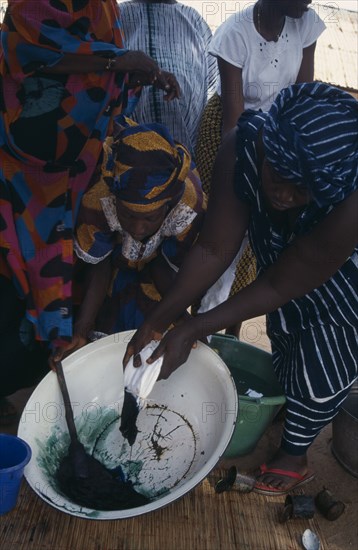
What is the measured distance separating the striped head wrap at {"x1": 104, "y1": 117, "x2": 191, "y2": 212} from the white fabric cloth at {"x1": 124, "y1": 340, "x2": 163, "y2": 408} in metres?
0.42

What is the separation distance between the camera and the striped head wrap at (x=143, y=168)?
5.08ft

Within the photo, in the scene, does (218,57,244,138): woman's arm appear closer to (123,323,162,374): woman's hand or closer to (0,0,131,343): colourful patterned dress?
(0,0,131,343): colourful patterned dress

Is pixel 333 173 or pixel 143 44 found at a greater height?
pixel 333 173

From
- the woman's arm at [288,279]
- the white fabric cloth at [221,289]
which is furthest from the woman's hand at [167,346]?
the white fabric cloth at [221,289]

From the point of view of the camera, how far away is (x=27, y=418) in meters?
1.51

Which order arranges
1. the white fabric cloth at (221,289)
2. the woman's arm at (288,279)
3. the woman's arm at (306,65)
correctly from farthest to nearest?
the woman's arm at (306,65) → the white fabric cloth at (221,289) → the woman's arm at (288,279)

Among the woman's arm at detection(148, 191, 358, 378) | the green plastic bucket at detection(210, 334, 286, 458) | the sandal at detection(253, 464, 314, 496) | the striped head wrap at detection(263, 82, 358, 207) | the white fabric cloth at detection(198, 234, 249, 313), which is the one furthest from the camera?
the green plastic bucket at detection(210, 334, 286, 458)

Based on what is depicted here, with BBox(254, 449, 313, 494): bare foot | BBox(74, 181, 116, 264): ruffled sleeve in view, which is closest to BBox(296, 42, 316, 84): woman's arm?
BBox(74, 181, 116, 264): ruffled sleeve

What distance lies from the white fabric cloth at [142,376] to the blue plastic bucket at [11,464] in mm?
304

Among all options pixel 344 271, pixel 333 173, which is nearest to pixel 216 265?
pixel 344 271

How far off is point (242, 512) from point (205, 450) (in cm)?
27

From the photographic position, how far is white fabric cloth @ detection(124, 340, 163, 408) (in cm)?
147

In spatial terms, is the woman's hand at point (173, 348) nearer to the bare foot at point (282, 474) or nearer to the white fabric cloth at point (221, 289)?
the white fabric cloth at point (221, 289)

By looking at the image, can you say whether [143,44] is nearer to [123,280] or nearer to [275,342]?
[123,280]
